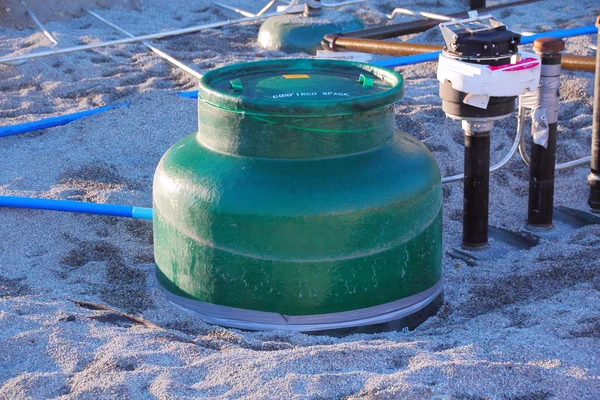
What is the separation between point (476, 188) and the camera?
2.73 meters

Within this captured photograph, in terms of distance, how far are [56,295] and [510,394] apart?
1.31 meters

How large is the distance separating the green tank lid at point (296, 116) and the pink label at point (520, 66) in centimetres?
31

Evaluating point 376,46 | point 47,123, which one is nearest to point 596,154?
point 376,46

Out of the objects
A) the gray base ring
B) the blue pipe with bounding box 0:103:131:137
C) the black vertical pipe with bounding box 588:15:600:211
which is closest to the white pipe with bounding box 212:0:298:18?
the blue pipe with bounding box 0:103:131:137

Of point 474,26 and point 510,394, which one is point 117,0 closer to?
point 474,26

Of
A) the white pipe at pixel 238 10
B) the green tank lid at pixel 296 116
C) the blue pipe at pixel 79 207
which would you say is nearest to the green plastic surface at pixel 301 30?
the white pipe at pixel 238 10

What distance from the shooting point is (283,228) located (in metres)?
2.11

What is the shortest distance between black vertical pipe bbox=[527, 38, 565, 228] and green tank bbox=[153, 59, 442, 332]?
69 centimetres

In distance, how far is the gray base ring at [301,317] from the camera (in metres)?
2.20

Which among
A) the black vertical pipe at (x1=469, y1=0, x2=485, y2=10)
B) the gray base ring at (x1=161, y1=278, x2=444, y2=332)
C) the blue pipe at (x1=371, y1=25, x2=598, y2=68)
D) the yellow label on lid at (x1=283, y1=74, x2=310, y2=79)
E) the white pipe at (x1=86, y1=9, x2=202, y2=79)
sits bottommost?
the gray base ring at (x1=161, y1=278, x2=444, y2=332)

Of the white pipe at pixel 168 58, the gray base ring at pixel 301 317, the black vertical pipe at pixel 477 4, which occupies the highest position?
the black vertical pipe at pixel 477 4

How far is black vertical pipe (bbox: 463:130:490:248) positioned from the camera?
2691 mm

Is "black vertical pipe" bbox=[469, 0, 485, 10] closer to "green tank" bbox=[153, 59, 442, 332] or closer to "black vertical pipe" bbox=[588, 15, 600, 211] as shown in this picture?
"black vertical pipe" bbox=[588, 15, 600, 211]

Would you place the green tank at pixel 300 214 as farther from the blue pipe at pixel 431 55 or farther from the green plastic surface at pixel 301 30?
the green plastic surface at pixel 301 30
